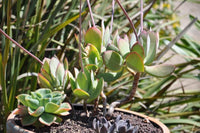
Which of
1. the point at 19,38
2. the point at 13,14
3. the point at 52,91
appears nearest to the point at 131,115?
the point at 52,91

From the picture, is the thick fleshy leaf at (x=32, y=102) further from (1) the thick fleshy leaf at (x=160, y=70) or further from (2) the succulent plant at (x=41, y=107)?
(1) the thick fleshy leaf at (x=160, y=70)

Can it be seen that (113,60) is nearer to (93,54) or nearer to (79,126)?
(93,54)

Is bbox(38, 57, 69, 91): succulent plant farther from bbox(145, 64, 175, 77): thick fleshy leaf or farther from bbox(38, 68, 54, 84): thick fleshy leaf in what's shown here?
bbox(145, 64, 175, 77): thick fleshy leaf

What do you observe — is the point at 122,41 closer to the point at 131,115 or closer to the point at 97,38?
the point at 97,38

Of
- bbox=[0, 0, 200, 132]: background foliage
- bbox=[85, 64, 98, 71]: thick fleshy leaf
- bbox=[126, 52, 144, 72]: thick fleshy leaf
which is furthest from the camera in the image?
bbox=[0, 0, 200, 132]: background foliage

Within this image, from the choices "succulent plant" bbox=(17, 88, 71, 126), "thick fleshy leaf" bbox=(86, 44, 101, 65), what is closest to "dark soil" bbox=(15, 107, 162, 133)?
"succulent plant" bbox=(17, 88, 71, 126)

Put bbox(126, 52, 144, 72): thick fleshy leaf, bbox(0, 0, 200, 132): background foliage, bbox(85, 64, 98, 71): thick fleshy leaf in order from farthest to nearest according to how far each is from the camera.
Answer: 1. bbox(0, 0, 200, 132): background foliage
2. bbox(85, 64, 98, 71): thick fleshy leaf
3. bbox(126, 52, 144, 72): thick fleshy leaf

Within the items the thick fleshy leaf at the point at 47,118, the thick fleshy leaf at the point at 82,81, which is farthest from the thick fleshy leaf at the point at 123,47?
the thick fleshy leaf at the point at 47,118
